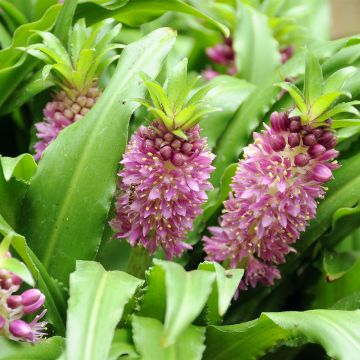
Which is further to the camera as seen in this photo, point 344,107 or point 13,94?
point 13,94

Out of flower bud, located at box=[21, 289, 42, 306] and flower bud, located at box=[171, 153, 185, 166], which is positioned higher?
flower bud, located at box=[171, 153, 185, 166]

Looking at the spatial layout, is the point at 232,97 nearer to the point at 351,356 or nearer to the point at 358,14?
the point at 351,356

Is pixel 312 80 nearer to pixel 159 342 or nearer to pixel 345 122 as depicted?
pixel 345 122

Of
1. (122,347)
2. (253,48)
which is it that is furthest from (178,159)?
(253,48)

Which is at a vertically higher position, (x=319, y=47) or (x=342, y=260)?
(x=319, y=47)

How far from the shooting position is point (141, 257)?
1022 millimetres

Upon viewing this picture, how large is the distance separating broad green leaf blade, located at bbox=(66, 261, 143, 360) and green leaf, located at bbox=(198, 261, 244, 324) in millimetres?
97

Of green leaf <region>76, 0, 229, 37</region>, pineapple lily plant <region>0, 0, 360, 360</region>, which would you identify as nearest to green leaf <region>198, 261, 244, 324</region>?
pineapple lily plant <region>0, 0, 360, 360</region>

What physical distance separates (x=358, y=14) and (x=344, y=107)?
7.93 feet

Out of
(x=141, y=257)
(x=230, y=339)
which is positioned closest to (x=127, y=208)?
(x=141, y=257)

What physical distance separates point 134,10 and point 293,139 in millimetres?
432

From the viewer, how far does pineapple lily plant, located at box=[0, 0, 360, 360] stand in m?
0.80

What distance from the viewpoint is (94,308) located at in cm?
76

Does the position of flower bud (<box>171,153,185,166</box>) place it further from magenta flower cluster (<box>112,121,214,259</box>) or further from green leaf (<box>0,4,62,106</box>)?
green leaf (<box>0,4,62,106</box>)
